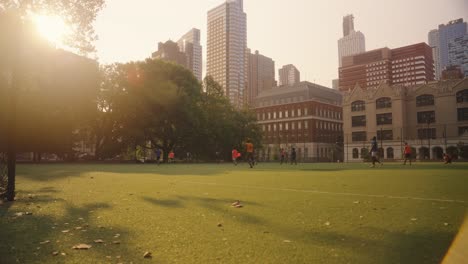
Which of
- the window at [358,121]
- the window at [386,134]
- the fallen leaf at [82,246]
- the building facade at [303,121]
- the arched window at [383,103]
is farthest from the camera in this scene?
the building facade at [303,121]

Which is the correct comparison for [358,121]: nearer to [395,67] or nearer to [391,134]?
[391,134]

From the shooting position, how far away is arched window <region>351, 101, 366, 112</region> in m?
83.1

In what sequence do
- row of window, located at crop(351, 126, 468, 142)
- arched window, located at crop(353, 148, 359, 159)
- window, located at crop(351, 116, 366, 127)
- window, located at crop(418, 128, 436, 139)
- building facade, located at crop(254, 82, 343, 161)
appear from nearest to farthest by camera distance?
1. row of window, located at crop(351, 126, 468, 142)
2. window, located at crop(418, 128, 436, 139)
3. arched window, located at crop(353, 148, 359, 159)
4. window, located at crop(351, 116, 366, 127)
5. building facade, located at crop(254, 82, 343, 161)

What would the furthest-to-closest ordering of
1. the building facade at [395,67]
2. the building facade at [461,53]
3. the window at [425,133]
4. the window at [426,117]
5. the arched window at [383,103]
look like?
1. the building facade at [395,67]
2. the building facade at [461,53]
3. the arched window at [383,103]
4. the window at [426,117]
5. the window at [425,133]

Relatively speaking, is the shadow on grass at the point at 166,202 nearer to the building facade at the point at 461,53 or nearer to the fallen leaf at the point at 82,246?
the fallen leaf at the point at 82,246

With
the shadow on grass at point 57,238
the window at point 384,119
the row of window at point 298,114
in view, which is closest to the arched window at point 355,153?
the window at point 384,119

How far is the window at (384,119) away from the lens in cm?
7888

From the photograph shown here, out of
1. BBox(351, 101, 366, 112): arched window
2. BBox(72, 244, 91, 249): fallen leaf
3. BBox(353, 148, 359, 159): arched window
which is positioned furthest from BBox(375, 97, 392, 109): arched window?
BBox(72, 244, 91, 249): fallen leaf

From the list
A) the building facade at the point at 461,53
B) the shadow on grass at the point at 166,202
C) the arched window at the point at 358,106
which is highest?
the building facade at the point at 461,53

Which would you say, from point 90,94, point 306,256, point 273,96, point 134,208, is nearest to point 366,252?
point 306,256

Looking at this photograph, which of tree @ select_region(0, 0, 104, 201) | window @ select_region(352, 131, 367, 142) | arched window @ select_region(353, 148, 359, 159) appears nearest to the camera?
tree @ select_region(0, 0, 104, 201)

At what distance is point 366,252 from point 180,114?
4997 centimetres

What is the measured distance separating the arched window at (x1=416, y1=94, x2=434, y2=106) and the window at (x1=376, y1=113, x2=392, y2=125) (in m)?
6.53

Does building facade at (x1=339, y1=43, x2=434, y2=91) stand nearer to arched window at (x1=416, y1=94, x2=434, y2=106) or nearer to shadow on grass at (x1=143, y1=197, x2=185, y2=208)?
arched window at (x1=416, y1=94, x2=434, y2=106)
